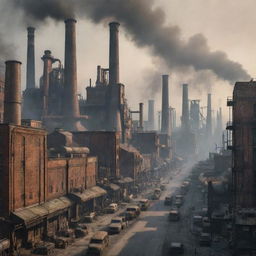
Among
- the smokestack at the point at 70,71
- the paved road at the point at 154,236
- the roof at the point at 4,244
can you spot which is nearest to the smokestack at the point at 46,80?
the smokestack at the point at 70,71

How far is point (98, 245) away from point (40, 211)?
7026mm

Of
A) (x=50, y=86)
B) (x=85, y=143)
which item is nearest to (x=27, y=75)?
(x=50, y=86)

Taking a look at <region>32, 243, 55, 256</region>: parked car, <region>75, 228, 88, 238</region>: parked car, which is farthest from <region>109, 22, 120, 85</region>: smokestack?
<region>32, 243, 55, 256</region>: parked car

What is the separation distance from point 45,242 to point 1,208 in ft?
16.4

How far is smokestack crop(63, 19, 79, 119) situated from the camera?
6688 centimetres

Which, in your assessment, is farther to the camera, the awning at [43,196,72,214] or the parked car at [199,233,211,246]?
the awning at [43,196,72,214]

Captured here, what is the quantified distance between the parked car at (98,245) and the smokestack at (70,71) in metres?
40.9

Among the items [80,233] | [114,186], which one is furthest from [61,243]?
[114,186]

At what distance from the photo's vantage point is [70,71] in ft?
222

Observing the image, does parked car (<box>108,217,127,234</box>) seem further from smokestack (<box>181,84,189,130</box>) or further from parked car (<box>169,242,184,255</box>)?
smokestack (<box>181,84,189,130</box>)

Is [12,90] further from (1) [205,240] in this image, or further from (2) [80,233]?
(1) [205,240]

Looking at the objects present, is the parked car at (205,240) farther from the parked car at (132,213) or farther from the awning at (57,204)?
the awning at (57,204)

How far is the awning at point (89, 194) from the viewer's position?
42.4 meters

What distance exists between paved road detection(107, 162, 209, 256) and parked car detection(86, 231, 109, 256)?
0.74 metres
